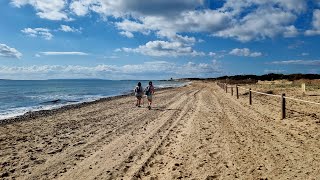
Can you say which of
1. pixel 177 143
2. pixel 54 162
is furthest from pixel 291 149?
pixel 54 162

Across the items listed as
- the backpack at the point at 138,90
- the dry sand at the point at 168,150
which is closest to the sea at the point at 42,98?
the backpack at the point at 138,90

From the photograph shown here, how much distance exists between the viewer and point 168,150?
31.7 feet

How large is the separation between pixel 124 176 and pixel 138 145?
10.3 ft

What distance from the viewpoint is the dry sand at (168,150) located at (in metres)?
7.57

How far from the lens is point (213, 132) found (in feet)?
40.9

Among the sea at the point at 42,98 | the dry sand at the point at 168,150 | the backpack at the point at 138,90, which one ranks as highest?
the backpack at the point at 138,90

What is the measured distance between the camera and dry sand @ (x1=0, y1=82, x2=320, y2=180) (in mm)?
7574

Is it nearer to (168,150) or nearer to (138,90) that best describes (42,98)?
(138,90)

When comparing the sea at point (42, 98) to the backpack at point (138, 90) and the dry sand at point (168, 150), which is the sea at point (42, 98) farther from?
the dry sand at point (168, 150)

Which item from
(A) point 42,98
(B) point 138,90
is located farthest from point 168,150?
(A) point 42,98

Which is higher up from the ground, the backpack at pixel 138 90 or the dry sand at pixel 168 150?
the backpack at pixel 138 90

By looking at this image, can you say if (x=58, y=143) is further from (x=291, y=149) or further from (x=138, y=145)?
(x=291, y=149)

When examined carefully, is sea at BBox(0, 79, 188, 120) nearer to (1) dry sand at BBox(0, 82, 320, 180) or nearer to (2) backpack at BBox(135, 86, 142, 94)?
(2) backpack at BBox(135, 86, 142, 94)

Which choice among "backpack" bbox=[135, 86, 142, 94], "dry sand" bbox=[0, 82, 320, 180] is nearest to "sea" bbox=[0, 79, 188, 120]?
"backpack" bbox=[135, 86, 142, 94]
